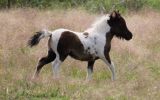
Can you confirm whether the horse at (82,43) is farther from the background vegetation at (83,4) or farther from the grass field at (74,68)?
the background vegetation at (83,4)

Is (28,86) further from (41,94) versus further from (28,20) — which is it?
(28,20)

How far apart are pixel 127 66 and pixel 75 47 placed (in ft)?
6.35

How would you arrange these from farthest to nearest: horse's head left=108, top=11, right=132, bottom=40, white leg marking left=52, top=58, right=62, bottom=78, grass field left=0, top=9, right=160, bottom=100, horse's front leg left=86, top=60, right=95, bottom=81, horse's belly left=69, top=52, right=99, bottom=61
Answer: horse's head left=108, top=11, right=132, bottom=40
horse's front leg left=86, top=60, right=95, bottom=81
horse's belly left=69, top=52, right=99, bottom=61
white leg marking left=52, top=58, right=62, bottom=78
grass field left=0, top=9, right=160, bottom=100

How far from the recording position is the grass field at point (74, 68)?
8.39 metres

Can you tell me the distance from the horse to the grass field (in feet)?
1.05

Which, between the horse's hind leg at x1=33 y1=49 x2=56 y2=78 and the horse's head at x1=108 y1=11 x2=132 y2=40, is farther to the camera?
the horse's head at x1=108 y1=11 x2=132 y2=40

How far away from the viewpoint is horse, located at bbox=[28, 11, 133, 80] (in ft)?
31.5

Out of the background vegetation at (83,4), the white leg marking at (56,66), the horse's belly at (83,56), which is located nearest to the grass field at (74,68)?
the white leg marking at (56,66)

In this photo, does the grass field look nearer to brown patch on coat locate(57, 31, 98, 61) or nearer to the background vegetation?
brown patch on coat locate(57, 31, 98, 61)

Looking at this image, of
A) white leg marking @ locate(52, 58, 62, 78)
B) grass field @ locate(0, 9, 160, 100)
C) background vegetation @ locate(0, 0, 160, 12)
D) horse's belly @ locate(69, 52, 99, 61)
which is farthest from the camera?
background vegetation @ locate(0, 0, 160, 12)

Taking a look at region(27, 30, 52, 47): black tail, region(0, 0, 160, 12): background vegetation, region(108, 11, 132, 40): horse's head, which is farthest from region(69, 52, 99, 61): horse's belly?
region(0, 0, 160, 12): background vegetation

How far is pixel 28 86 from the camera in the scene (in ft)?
28.1

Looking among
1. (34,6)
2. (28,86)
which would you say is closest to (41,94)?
(28,86)

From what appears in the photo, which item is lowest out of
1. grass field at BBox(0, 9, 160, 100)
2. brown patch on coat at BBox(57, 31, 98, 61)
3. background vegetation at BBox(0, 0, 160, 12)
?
background vegetation at BBox(0, 0, 160, 12)
